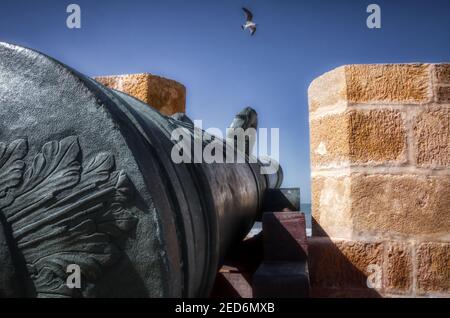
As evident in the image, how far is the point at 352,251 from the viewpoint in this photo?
2340 mm

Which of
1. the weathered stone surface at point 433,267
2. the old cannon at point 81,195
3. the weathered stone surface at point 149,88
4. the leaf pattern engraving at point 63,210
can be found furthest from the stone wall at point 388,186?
the leaf pattern engraving at point 63,210

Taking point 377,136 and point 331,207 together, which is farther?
point 331,207

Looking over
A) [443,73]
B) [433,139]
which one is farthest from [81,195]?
[443,73]

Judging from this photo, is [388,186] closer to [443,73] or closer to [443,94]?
[443,94]

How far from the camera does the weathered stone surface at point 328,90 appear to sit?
95.2 inches

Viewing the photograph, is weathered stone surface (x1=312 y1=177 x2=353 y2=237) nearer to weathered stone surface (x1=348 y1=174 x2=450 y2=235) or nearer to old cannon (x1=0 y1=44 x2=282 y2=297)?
weathered stone surface (x1=348 y1=174 x2=450 y2=235)

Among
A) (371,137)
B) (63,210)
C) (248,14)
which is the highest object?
(248,14)

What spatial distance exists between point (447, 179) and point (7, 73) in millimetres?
2307

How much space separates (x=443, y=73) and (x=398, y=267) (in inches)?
47.2

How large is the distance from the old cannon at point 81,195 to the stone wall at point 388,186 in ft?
5.73

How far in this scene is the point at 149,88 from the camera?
3135 mm

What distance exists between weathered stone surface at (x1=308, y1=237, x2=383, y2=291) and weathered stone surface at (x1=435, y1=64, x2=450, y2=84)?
3.46 feet

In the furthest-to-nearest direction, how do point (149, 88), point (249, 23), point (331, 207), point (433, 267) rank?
point (249, 23) < point (149, 88) < point (331, 207) < point (433, 267)
